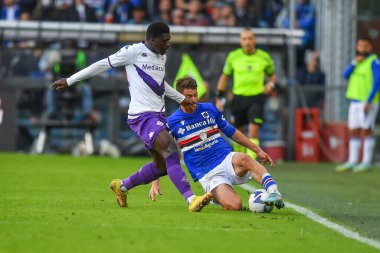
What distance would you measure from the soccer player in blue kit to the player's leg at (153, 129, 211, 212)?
0.48m

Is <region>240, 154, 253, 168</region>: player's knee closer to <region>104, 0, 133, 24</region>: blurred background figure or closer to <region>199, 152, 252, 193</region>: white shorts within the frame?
<region>199, 152, 252, 193</region>: white shorts

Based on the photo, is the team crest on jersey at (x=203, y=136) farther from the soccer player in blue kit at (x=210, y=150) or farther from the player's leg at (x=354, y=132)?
the player's leg at (x=354, y=132)

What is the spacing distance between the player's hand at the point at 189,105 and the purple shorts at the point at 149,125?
11.7 inches

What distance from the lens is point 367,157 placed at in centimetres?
2061

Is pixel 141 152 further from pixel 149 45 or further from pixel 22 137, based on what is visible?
pixel 149 45

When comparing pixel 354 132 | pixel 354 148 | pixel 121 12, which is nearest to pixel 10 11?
pixel 121 12

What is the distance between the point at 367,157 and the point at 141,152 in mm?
5034

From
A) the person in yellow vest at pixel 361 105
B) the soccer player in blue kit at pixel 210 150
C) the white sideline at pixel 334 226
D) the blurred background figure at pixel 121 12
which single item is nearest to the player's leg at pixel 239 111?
the person in yellow vest at pixel 361 105

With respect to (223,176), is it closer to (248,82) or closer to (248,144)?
(248,144)

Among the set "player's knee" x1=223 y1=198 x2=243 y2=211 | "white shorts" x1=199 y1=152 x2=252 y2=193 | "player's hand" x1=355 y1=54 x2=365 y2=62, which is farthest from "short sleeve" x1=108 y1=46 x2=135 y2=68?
"player's hand" x1=355 y1=54 x2=365 y2=62

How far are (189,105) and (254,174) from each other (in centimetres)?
102

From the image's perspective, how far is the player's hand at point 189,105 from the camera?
10977 mm

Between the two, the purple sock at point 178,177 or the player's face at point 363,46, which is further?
the player's face at point 363,46

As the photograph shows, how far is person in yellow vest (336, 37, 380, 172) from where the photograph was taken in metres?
20.3
